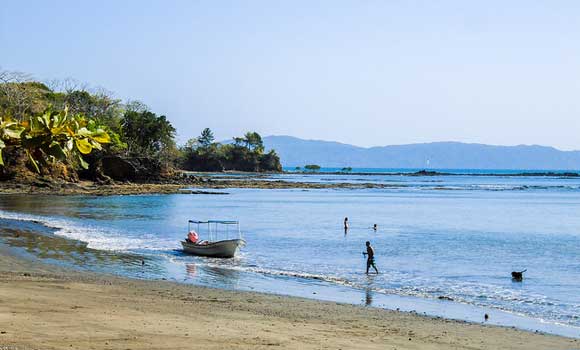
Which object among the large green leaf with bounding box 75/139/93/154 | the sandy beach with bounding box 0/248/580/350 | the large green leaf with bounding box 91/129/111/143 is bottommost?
the sandy beach with bounding box 0/248/580/350

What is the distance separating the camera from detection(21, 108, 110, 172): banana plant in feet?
14.3

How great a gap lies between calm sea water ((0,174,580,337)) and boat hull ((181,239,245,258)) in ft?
2.27

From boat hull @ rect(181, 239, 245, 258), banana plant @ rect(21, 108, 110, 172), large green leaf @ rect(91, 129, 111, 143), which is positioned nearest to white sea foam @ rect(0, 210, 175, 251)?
boat hull @ rect(181, 239, 245, 258)

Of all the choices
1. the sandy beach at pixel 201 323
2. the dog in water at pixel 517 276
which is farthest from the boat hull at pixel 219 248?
the dog in water at pixel 517 276

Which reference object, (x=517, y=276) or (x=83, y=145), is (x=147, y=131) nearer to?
(x=517, y=276)

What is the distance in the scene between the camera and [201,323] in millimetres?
14047

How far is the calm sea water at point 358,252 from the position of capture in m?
21.2

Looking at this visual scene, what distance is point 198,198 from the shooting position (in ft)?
264

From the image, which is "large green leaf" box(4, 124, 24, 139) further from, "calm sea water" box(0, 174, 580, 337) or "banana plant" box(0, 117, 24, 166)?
"calm sea water" box(0, 174, 580, 337)

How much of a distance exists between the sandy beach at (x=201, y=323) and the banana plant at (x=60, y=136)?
6900 mm

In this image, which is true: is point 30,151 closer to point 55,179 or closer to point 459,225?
point 459,225

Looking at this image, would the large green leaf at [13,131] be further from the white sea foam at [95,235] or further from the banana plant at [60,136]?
the white sea foam at [95,235]

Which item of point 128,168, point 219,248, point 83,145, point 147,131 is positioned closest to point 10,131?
point 83,145

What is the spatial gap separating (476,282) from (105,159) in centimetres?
7800
